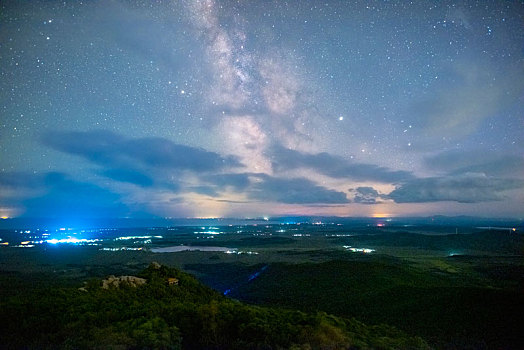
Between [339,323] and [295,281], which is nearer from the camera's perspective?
[339,323]

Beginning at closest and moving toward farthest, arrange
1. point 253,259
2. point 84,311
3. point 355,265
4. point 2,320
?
point 2,320, point 84,311, point 355,265, point 253,259

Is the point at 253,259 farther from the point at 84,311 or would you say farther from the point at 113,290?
the point at 84,311

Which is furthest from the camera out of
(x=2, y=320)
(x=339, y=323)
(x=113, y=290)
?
(x=113, y=290)

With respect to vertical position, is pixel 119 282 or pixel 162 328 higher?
pixel 162 328

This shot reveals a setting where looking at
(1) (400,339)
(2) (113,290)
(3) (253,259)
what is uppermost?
(2) (113,290)

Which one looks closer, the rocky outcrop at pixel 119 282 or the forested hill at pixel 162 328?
the forested hill at pixel 162 328

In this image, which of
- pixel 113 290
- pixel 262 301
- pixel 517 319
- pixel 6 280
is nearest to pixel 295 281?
pixel 262 301

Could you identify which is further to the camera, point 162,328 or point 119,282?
point 119,282

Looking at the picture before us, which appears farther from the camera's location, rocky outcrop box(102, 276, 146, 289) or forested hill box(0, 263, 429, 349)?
rocky outcrop box(102, 276, 146, 289)
